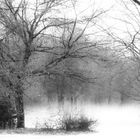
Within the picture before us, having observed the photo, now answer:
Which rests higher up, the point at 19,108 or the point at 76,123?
the point at 19,108

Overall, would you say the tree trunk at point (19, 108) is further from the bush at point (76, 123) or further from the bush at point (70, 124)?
the bush at point (76, 123)

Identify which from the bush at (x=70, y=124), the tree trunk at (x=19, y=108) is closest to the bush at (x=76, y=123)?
the bush at (x=70, y=124)

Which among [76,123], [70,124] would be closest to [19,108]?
[70,124]

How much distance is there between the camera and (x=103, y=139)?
1096cm

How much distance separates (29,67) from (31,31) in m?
2.86

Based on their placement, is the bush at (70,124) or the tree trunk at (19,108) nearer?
the bush at (70,124)

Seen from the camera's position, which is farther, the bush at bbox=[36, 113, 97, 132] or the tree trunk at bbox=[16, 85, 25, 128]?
the tree trunk at bbox=[16, 85, 25, 128]

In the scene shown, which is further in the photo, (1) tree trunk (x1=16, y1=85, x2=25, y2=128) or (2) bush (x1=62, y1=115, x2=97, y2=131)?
(1) tree trunk (x1=16, y1=85, x2=25, y2=128)

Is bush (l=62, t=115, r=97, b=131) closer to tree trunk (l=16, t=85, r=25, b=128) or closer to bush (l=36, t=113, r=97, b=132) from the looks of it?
bush (l=36, t=113, r=97, b=132)

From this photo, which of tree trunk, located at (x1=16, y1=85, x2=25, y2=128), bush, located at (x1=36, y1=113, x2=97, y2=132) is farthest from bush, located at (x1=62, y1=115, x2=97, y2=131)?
tree trunk, located at (x1=16, y1=85, x2=25, y2=128)

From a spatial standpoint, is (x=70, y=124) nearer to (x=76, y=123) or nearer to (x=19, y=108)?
(x=76, y=123)

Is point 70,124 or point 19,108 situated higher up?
point 19,108

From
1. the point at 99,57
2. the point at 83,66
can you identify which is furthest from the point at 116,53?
the point at 83,66

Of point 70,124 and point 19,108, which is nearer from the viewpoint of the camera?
point 70,124
